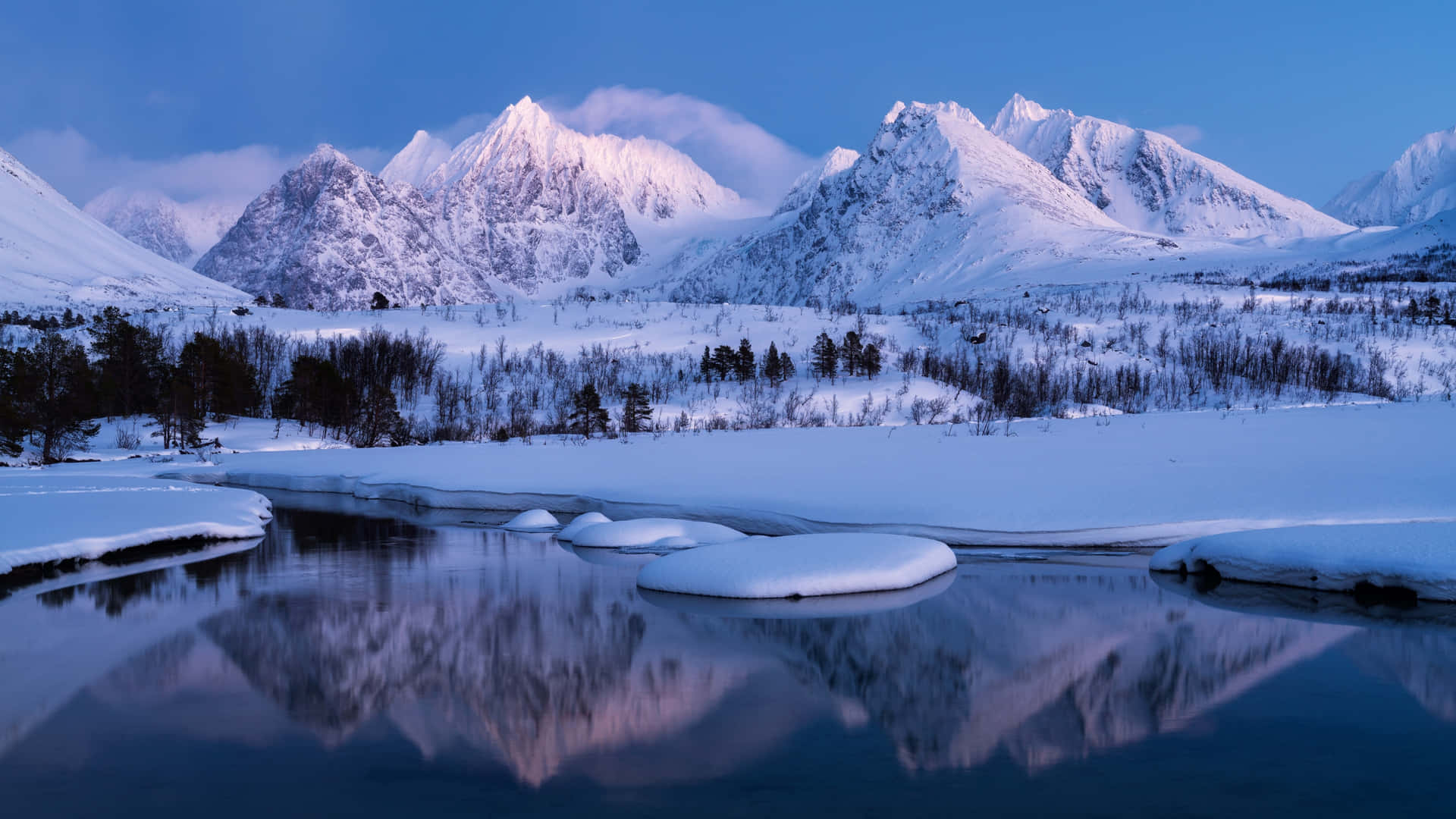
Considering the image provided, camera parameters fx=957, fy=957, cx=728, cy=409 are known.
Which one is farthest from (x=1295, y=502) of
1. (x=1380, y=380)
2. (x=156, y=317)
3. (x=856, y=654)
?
(x=156, y=317)

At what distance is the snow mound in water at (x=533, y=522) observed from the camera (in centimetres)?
1956

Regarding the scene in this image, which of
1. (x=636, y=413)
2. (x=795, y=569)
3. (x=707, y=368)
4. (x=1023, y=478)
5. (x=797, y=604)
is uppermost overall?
(x=707, y=368)

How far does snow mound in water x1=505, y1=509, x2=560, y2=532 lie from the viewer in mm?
19562

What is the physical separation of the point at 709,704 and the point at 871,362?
5901 cm

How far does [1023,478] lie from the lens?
719 inches

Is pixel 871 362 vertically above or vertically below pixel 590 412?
above

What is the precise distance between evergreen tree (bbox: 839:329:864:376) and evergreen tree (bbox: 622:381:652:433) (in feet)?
58.0

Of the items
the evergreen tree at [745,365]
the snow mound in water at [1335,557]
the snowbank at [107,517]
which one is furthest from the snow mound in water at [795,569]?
the evergreen tree at [745,365]

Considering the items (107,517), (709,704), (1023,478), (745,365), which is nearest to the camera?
(709,704)

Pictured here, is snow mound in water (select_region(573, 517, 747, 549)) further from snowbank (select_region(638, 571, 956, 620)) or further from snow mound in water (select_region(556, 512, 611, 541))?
snowbank (select_region(638, 571, 956, 620))

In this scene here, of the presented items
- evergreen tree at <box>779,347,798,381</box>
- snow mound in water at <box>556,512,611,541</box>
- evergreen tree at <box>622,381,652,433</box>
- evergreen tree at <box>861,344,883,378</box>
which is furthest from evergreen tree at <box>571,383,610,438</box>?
snow mound in water at <box>556,512,611,541</box>

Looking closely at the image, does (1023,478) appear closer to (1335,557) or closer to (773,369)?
(1335,557)

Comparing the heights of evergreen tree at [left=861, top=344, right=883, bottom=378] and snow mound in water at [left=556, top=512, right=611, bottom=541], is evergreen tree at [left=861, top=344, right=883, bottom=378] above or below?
above

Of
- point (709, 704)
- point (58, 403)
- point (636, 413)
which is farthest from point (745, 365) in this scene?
point (709, 704)
